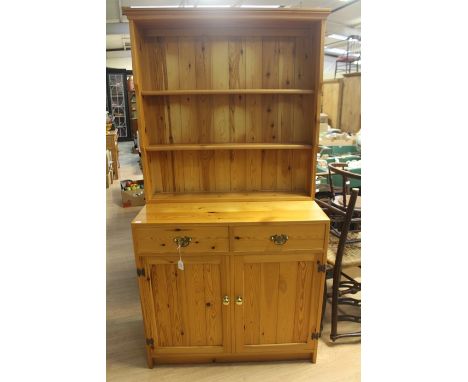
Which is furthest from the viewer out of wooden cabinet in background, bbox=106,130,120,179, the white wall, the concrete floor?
the white wall

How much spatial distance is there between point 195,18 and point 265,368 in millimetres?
1953

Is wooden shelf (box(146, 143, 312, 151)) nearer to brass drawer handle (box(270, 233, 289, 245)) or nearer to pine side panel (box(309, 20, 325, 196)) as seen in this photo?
pine side panel (box(309, 20, 325, 196))

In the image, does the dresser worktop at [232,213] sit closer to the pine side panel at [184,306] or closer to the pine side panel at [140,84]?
the pine side panel at [140,84]

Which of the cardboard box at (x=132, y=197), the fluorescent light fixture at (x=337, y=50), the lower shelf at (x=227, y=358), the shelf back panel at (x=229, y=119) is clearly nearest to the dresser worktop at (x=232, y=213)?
the shelf back panel at (x=229, y=119)

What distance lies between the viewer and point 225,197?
1901 millimetres

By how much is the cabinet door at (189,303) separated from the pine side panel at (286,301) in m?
0.29

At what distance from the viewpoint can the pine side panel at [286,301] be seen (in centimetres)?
168

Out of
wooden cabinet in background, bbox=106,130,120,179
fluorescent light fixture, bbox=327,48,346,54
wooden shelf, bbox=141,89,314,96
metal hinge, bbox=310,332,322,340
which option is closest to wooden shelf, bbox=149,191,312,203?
wooden shelf, bbox=141,89,314,96

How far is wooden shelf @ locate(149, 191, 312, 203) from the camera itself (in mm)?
1870

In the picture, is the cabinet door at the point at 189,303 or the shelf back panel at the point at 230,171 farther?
the shelf back panel at the point at 230,171

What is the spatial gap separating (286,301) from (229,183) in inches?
30.3

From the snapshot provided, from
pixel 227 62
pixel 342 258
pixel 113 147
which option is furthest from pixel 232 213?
pixel 113 147

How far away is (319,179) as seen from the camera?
328 cm

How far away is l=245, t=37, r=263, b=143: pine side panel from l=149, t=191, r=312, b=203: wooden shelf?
1.12 feet
